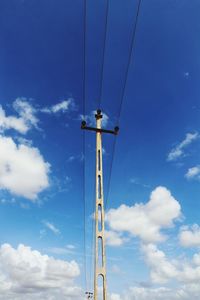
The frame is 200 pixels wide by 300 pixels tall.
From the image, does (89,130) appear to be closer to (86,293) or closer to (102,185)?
(102,185)

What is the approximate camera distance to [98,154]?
113ft

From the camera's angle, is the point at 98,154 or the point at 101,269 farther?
the point at 98,154

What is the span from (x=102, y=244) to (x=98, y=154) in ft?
31.2

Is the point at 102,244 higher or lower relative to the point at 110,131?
lower

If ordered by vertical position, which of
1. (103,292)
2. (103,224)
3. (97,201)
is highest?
(97,201)

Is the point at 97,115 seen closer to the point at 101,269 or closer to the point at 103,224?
the point at 103,224

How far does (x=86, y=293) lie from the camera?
134 feet

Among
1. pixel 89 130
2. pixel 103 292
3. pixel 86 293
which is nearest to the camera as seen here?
pixel 103 292

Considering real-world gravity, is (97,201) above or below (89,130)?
below

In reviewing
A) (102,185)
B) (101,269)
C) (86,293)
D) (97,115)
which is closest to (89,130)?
(97,115)

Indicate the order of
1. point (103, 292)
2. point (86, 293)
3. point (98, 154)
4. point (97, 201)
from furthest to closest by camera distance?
point (86, 293)
point (98, 154)
point (97, 201)
point (103, 292)

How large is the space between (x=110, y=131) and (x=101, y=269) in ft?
49.9

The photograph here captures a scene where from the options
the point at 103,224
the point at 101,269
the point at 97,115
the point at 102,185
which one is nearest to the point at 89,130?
the point at 97,115

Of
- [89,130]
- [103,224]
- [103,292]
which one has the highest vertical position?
[89,130]
